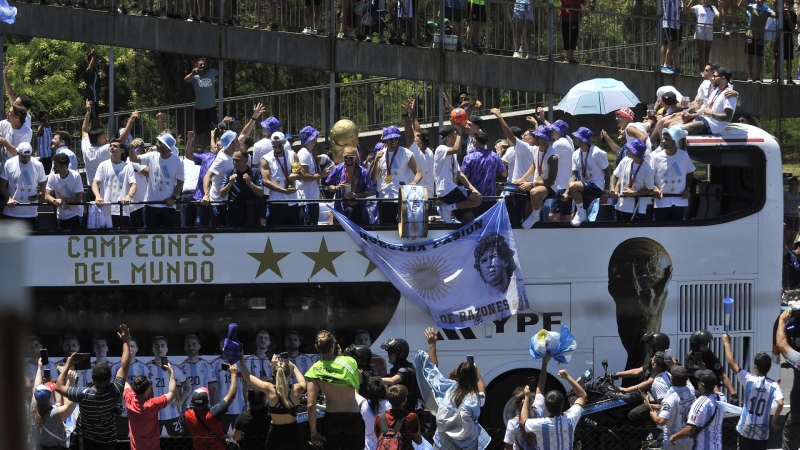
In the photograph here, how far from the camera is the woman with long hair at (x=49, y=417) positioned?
10.3m

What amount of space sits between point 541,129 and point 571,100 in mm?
2927

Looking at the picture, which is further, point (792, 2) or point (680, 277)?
point (792, 2)

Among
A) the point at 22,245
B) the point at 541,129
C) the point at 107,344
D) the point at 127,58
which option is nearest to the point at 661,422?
the point at 541,129

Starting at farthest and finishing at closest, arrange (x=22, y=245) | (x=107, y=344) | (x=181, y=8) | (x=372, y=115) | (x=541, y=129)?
(x=372, y=115) < (x=181, y=8) < (x=541, y=129) < (x=107, y=344) < (x=22, y=245)

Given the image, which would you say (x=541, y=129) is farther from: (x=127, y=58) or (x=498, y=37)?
(x=127, y=58)

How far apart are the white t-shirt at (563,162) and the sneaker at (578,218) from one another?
0.58m

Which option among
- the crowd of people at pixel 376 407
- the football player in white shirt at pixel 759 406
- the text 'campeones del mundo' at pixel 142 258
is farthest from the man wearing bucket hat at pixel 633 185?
the text 'campeones del mundo' at pixel 142 258

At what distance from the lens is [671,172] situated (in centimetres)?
1251

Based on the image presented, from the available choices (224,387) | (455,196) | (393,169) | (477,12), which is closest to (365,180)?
(393,169)

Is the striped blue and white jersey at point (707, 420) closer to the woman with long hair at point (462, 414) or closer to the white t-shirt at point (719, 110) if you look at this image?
the woman with long hair at point (462, 414)

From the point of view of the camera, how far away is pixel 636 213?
12664mm

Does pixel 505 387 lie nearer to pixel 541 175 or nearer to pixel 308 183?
pixel 541 175

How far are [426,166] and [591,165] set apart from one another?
181 cm

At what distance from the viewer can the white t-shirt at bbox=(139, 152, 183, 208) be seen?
492 inches
